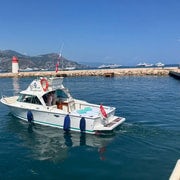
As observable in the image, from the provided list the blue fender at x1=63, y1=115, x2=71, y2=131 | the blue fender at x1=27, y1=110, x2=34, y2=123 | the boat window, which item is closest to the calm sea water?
the blue fender at x1=63, y1=115, x2=71, y2=131

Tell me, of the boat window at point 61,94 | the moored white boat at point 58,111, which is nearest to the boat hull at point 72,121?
the moored white boat at point 58,111

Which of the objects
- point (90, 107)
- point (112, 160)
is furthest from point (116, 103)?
point (112, 160)

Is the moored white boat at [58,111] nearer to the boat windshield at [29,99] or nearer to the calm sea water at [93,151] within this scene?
the boat windshield at [29,99]

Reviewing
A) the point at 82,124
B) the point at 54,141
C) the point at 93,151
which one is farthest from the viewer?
the point at 82,124

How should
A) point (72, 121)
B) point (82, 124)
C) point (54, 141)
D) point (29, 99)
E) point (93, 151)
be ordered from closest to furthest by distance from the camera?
point (93, 151), point (54, 141), point (82, 124), point (72, 121), point (29, 99)

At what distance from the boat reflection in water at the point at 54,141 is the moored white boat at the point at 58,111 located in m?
0.58

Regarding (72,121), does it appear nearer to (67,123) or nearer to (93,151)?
(67,123)

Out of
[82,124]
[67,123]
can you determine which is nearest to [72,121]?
A: [67,123]

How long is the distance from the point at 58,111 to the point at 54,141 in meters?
2.92

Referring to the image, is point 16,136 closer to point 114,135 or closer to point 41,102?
point 41,102

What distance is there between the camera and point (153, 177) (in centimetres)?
1423

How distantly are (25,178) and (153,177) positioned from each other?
243 inches

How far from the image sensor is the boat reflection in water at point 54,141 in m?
18.0

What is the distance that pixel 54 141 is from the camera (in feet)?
67.3
